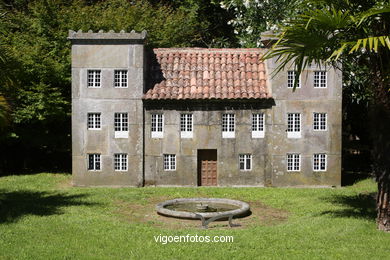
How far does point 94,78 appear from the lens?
26484 mm

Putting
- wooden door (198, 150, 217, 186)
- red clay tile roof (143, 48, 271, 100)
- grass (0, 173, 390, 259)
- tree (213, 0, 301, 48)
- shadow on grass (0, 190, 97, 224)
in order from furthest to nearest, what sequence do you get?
tree (213, 0, 301, 48) → wooden door (198, 150, 217, 186) → red clay tile roof (143, 48, 271, 100) → shadow on grass (0, 190, 97, 224) → grass (0, 173, 390, 259)

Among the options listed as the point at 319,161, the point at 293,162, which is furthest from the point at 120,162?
the point at 319,161

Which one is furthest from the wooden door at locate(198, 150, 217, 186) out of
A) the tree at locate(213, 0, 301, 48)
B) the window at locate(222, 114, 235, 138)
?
the tree at locate(213, 0, 301, 48)

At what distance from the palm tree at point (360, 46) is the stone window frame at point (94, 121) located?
46.0ft

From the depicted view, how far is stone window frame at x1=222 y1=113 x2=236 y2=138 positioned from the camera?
2661 cm

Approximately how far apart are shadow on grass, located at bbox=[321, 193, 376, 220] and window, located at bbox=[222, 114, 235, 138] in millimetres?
6600

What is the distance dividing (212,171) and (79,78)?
8.74 metres

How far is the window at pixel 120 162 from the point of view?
87.5ft

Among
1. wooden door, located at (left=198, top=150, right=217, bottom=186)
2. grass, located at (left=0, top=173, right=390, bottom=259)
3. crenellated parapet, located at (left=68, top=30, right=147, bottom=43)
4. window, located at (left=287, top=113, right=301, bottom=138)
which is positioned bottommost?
grass, located at (left=0, top=173, right=390, bottom=259)

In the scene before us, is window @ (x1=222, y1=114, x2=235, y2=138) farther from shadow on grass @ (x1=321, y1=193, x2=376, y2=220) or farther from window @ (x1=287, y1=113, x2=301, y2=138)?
shadow on grass @ (x1=321, y1=193, x2=376, y2=220)

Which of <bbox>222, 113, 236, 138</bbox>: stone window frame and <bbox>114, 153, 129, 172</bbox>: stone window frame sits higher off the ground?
<bbox>222, 113, 236, 138</bbox>: stone window frame

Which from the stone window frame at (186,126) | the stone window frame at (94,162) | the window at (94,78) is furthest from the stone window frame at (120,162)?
the window at (94,78)

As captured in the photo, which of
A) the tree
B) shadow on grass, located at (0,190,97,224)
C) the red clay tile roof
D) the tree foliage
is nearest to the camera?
shadow on grass, located at (0,190,97,224)

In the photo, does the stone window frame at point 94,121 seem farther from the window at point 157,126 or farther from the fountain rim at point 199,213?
the fountain rim at point 199,213
